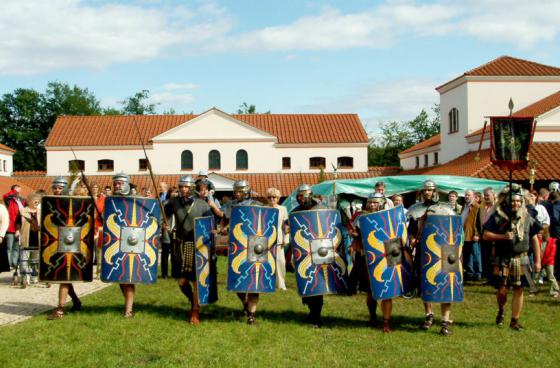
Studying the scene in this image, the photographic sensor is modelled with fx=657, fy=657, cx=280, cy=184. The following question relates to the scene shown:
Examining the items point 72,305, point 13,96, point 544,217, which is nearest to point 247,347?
point 72,305

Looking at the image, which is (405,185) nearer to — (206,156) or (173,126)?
(206,156)

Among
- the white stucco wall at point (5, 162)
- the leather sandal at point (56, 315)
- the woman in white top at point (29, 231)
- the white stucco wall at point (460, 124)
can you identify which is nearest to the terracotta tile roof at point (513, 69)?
the white stucco wall at point (460, 124)

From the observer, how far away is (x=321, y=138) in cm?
4450

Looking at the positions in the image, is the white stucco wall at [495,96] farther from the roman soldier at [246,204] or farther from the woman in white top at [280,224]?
the roman soldier at [246,204]

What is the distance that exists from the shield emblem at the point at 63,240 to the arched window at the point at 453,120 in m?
33.1

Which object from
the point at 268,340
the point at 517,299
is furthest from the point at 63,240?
the point at 517,299

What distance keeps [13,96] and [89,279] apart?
66600 mm

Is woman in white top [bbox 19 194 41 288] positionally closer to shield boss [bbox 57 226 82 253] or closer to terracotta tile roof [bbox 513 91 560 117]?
shield boss [bbox 57 226 82 253]

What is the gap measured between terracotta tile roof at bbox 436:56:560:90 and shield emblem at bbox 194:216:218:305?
104 ft

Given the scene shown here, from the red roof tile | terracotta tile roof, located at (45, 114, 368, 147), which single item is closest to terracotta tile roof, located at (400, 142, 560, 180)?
the red roof tile

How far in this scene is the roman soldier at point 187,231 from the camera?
8062 mm

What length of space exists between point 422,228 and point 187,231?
282 centimetres

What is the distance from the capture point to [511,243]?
7676 millimetres

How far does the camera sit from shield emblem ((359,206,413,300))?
747cm
